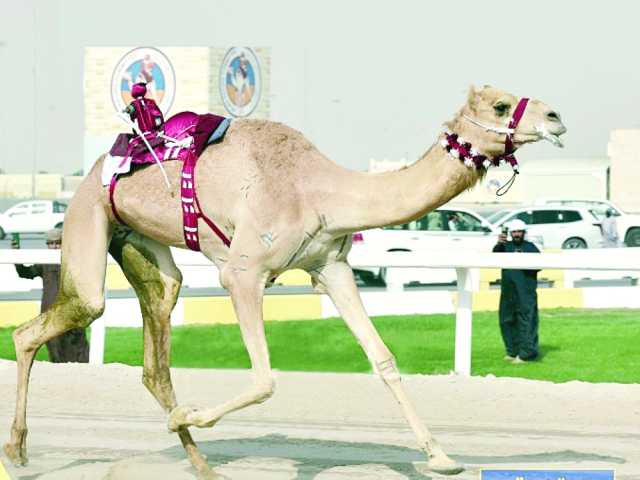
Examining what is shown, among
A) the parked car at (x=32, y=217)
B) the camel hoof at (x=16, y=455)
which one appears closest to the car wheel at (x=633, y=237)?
the parked car at (x=32, y=217)

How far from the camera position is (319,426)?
1032 centimetres

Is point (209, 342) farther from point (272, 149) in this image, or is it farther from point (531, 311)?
point (272, 149)

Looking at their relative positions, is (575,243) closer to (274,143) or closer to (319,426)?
(319,426)

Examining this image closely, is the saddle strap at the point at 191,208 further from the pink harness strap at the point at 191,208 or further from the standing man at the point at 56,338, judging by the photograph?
the standing man at the point at 56,338

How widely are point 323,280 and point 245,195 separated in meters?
0.65

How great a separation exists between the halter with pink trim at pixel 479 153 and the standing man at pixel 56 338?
6.70 m

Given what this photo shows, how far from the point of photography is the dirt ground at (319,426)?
8.65m

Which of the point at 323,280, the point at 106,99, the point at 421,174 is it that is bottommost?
the point at 106,99

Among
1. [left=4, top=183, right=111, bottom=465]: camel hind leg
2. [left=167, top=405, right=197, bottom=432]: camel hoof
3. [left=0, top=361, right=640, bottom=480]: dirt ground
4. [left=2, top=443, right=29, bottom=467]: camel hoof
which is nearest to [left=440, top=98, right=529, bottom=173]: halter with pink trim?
[left=0, top=361, right=640, bottom=480]: dirt ground

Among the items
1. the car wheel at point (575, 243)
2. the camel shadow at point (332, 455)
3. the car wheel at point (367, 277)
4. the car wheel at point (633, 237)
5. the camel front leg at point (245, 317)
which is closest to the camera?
the camel front leg at point (245, 317)

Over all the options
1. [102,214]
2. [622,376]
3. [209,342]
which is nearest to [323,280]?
[102,214]

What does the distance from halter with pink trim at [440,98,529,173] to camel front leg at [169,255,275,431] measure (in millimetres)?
1201

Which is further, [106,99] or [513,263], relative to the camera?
[106,99]

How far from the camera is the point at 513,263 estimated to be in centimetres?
1298
